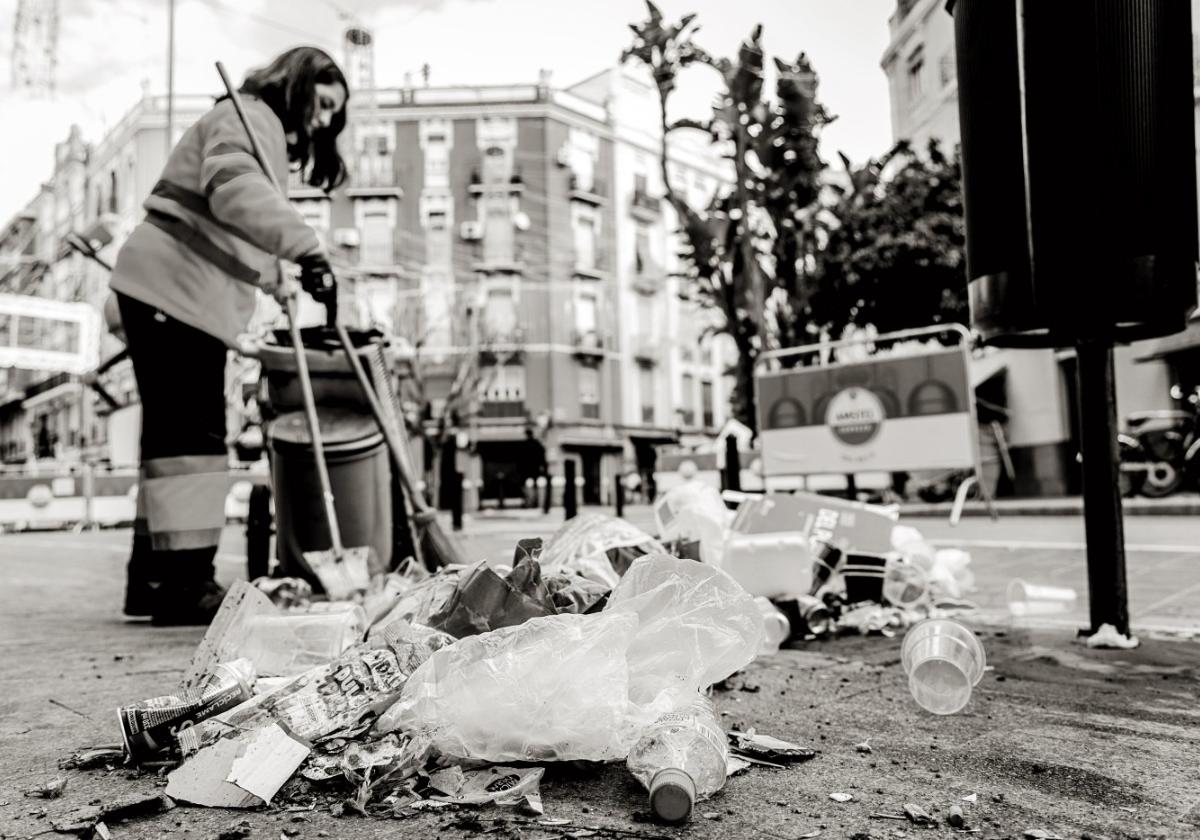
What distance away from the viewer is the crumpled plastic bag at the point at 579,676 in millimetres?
1499

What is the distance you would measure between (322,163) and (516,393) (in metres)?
27.9

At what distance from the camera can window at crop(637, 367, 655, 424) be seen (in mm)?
34125

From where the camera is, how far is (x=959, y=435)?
26.3 feet

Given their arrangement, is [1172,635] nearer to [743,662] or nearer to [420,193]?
[743,662]

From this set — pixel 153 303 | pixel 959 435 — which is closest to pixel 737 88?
pixel 959 435

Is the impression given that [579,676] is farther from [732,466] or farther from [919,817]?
[732,466]

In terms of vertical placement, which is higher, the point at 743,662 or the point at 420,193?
the point at 420,193

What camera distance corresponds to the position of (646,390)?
34.3 meters

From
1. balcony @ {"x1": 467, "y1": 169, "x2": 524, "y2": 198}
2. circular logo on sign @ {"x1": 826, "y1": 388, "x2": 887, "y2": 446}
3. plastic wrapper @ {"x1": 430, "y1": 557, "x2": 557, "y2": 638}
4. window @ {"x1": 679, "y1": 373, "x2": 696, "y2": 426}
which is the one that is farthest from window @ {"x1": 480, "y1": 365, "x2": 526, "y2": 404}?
plastic wrapper @ {"x1": 430, "y1": 557, "x2": 557, "y2": 638}

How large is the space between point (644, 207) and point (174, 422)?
107 feet

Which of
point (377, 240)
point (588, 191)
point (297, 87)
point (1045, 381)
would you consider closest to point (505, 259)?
point (588, 191)

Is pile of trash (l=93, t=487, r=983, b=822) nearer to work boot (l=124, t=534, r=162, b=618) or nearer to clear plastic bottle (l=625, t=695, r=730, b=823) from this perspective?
clear plastic bottle (l=625, t=695, r=730, b=823)

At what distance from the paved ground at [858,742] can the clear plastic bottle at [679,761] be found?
0.03 metres

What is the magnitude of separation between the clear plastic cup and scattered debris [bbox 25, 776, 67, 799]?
1.64 metres
